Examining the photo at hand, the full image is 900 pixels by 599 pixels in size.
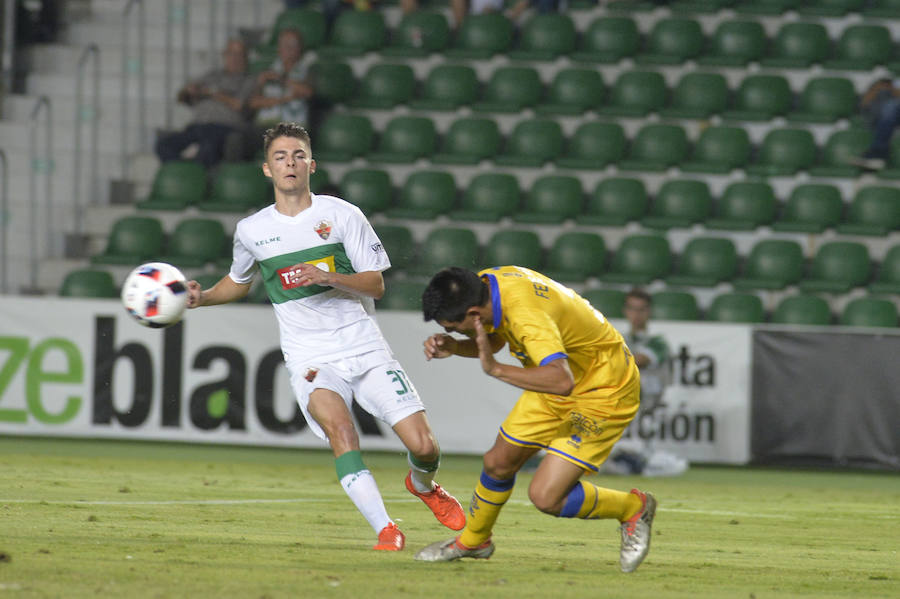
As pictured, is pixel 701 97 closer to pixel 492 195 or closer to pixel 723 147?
pixel 723 147

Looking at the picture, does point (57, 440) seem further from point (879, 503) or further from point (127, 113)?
point (879, 503)

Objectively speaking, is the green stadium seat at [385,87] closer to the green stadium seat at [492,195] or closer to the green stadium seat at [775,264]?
the green stadium seat at [492,195]

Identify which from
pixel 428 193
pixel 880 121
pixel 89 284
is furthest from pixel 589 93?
pixel 89 284

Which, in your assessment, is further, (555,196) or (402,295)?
(555,196)

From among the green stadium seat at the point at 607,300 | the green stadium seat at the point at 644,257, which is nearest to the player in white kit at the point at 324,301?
the green stadium seat at the point at 607,300

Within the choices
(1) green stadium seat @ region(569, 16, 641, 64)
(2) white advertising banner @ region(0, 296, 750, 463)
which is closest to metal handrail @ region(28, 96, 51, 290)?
(2) white advertising banner @ region(0, 296, 750, 463)

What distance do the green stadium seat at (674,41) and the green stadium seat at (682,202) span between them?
223 cm

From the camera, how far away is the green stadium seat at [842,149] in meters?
16.7

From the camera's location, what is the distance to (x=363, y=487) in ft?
22.7

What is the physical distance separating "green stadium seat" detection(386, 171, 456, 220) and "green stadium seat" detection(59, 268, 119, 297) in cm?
349

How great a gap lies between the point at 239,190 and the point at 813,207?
715 cm

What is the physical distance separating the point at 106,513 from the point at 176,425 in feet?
19.1

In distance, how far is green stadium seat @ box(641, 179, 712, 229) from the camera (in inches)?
648

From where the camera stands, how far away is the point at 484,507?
6664 mm
